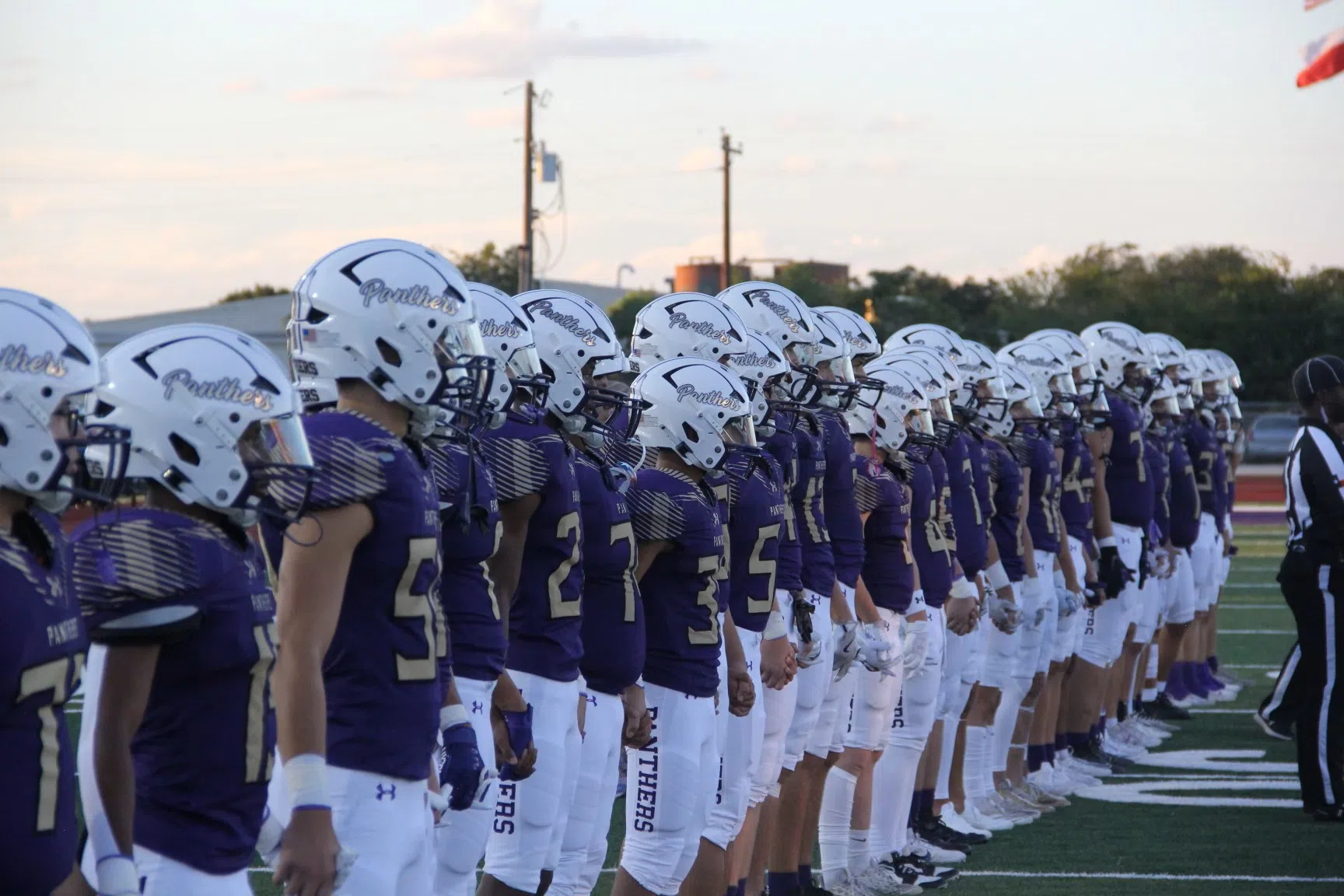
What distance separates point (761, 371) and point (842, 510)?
851mm

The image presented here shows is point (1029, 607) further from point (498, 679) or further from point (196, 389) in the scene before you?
point (196, 389)

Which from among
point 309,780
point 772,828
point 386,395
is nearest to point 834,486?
point 772,828

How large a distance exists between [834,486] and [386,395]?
372 cm

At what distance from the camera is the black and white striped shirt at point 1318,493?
8172 mm

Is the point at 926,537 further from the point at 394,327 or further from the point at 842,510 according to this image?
the point at 394,327

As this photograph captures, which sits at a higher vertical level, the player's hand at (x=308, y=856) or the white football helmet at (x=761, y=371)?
the white football helmet at (x=761, y=371)

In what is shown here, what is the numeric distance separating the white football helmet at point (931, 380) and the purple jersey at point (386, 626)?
14.8 feet

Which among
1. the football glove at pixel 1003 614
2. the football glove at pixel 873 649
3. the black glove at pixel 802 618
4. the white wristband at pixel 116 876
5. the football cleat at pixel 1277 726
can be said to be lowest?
the football cleat at pixel 1277 726

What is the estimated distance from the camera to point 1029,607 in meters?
8.98

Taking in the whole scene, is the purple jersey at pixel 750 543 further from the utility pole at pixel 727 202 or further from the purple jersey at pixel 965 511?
the utility pole at pixel 727 202

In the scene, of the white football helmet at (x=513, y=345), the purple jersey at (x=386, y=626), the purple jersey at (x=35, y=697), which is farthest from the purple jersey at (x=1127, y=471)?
the purple jersey at (x=35, y=697)

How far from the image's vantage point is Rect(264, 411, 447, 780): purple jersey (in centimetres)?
346

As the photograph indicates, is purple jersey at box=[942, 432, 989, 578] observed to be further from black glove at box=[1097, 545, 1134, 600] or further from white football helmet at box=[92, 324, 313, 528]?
white football helmet at box=[92, 324, 313, 528]

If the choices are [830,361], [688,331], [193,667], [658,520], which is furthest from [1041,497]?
[193,667]
